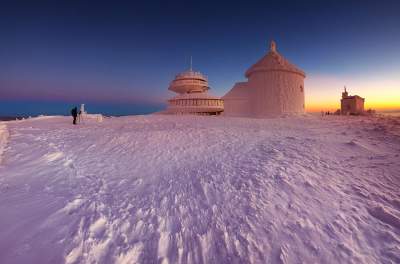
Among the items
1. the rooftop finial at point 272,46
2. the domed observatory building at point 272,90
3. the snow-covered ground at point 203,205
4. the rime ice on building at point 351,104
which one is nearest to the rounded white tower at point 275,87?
the domed observatory building at point 272,90

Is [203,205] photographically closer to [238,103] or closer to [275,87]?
[275,87]

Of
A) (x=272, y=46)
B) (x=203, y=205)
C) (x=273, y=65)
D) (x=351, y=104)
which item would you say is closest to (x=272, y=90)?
(x=273, y=65)

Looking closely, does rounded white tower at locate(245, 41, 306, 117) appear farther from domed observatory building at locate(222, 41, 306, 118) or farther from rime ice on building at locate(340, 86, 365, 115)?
rime ice on building at locate(340, 86, 365, 115)

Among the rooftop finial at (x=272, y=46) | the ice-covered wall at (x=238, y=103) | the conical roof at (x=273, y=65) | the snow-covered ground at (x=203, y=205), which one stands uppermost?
the rooftop finial at (x=272, y=46)

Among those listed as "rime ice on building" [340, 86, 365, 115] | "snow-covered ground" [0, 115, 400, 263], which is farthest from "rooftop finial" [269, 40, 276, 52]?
"snow-covered ground" [0, 115, 400, 263]

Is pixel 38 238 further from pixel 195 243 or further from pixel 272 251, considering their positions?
pixel 272 251

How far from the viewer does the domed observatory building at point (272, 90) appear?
2102 cm

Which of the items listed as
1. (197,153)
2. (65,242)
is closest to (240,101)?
(197,153)

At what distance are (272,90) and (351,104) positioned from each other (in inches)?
754

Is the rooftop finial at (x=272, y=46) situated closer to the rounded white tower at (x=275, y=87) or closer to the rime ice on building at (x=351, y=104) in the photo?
the rounded white tower at (x=275, y=87)

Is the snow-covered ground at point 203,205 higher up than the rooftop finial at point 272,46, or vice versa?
the rooftop finial at point 272,46

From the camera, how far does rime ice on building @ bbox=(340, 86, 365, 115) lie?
106 feet

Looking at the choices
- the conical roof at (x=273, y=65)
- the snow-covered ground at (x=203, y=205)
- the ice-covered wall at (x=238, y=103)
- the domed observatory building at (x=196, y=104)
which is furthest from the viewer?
the domed observatory building at (x=196, y=104)

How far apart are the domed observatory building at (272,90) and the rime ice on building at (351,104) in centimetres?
1502
